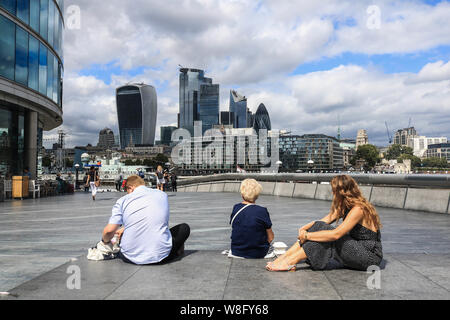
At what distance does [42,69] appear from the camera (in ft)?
81.7

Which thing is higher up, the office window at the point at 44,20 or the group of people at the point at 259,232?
the office window at the point at 44,20

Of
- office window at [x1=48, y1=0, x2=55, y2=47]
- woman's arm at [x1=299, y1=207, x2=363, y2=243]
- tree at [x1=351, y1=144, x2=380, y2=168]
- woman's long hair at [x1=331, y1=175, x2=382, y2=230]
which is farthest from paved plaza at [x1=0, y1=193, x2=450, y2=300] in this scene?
tree at [x1=351, y1=144, x2=380, y2=168]

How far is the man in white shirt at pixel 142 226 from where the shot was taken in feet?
17.0

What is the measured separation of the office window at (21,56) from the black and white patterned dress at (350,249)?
2175 centimetres

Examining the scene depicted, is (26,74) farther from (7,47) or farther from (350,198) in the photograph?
(350,198)

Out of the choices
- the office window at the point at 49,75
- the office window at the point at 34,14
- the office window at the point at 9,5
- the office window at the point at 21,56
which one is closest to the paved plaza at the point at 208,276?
the office window at the point at 21,56

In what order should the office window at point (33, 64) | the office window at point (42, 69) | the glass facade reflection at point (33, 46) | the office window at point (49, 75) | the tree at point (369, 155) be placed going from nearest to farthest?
the glass facade reflection at point (33, 46) → the office window at point (33, 64) → the office window at point (42, 69) → the office window at point (49, 75) → the tree at point (369, 155)

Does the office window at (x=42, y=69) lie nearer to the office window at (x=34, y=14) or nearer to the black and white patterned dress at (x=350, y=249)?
the office window at (x=34, y=14)

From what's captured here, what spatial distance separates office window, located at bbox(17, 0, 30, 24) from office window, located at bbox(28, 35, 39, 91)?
46.7 inches

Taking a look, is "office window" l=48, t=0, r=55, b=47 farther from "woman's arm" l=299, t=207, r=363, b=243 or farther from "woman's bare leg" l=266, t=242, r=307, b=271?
"woman's arm" l=299, t=207, r=363, b=243

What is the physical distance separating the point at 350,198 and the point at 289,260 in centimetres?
108
